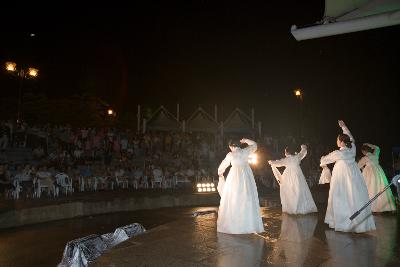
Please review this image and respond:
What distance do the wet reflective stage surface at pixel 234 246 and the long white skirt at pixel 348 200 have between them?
218 mm

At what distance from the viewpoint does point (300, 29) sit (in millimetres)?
4816

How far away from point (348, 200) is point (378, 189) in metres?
3.01

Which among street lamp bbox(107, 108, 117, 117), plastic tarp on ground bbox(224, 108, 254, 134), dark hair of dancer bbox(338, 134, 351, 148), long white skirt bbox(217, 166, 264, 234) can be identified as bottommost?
long white skirt bbox(217, 166, 264, 234)

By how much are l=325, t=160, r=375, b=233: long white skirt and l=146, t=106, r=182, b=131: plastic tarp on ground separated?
21.7 m

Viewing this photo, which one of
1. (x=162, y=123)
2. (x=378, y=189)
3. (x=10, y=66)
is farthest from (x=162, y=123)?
(x=378, y=189)

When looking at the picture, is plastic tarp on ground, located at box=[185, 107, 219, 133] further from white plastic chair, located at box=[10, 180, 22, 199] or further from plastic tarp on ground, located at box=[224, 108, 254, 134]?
white plastic chair, located at box=[10, 180, 22, 199]

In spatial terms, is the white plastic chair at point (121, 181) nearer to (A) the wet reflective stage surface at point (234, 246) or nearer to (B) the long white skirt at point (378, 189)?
(A) the wet reflective stage surface at point (234, 246)

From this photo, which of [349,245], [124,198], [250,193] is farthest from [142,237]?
[124,198]

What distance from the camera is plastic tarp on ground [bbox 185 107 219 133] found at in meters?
28.6

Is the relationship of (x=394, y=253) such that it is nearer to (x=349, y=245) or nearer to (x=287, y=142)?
(x=349, y=245)

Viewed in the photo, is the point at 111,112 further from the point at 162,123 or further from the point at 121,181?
the point at 121,181

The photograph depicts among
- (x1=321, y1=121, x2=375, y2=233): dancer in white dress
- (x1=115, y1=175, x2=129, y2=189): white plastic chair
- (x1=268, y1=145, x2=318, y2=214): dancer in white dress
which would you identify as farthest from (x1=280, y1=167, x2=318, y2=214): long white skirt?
(x1=115, y1=175, x2=129, y2=189): white plastic chair

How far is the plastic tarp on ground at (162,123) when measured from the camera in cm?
2803

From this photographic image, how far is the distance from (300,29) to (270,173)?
1525 cm
